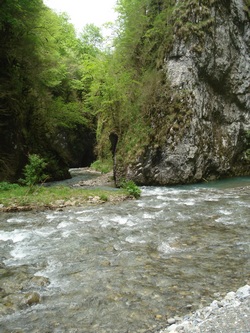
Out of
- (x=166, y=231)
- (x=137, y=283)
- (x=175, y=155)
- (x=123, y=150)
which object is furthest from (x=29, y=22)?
(x=137, y=283)

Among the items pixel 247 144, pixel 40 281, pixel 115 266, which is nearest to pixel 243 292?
pixel 115 266

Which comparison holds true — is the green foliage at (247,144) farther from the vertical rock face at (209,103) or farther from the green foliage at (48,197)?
the green foliage at (48,197)

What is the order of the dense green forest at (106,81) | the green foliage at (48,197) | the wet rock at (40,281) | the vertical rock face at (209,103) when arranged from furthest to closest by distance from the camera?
the vertical rock face at (209,103)
the dense green forest at (106,81)
the green foliage at (48,197)
the wet rock at (40,281)

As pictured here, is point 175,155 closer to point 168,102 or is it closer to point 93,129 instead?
point 168,102

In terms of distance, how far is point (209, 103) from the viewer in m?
16.4

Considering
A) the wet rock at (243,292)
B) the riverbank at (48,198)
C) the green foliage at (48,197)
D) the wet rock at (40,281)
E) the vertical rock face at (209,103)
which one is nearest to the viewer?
the wet rock at (243,292)

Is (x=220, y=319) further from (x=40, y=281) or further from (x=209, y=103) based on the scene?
(x=209, y=103)

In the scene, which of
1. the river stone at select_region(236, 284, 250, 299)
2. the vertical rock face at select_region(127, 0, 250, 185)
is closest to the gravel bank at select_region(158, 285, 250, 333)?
the river stone at select_region(236, 284, 250, 299)

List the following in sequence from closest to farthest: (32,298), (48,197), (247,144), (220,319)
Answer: (220,319) → (32,298) → (48,197) → (247,144)

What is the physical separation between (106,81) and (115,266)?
50.2 ft

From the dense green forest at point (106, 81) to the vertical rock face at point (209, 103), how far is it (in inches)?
17.5

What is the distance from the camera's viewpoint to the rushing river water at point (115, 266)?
3.29 m

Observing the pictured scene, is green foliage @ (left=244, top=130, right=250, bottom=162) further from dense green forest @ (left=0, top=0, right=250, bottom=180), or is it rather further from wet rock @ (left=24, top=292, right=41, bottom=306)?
wet rock @ (left=24, top=292, right=41, bottom=306)

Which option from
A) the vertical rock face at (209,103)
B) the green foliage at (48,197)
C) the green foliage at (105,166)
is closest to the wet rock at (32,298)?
the green foliage at (48,197)
